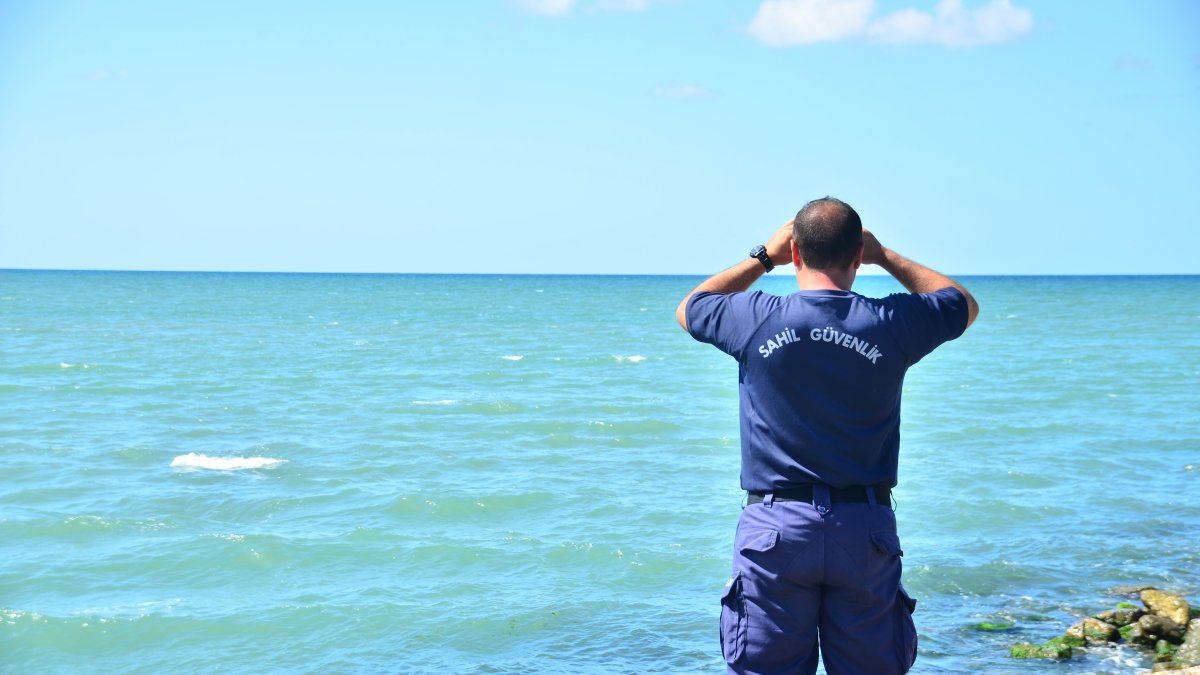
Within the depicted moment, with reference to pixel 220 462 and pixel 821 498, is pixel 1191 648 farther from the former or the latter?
pixel 220 462

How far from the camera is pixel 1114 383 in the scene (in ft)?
83.6

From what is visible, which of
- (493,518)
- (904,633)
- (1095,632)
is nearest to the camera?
(904,633)

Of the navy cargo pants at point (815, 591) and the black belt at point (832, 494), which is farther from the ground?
the black belt at point (832, 494)

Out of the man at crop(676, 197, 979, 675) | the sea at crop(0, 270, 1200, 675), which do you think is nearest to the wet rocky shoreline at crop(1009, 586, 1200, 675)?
the sea at crop(0, 270, 1200, 675)

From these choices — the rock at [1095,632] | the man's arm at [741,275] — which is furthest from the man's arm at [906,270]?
the rock at [1095,632]

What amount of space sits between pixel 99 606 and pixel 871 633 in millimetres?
→ 7634

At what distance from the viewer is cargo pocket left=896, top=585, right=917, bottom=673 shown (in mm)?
3520

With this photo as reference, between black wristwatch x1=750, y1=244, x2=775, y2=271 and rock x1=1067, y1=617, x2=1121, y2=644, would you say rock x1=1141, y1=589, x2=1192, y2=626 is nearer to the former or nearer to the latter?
rock x1=1067, y1=617, x2=1121, y2=644

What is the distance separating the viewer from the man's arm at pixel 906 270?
3.66m

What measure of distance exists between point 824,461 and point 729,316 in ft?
1.78

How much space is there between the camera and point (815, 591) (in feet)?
11.4

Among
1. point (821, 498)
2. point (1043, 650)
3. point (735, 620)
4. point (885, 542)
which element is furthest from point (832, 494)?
point (1043, 650)

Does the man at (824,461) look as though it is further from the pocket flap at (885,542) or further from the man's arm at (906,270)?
the man's arm at (906,270)

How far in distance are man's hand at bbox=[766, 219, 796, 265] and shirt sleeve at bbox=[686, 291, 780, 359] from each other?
19 cm
